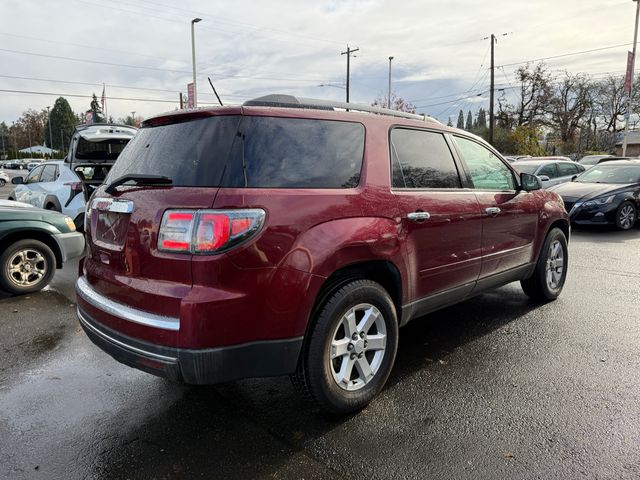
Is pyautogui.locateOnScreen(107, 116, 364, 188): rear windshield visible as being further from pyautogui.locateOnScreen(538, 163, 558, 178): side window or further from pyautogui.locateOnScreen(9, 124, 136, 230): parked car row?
pyautogui.locateOnScreen(538, 163, 558, 178): side window

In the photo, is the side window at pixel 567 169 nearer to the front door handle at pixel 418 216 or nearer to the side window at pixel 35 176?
the front door handle at pixel 418 216

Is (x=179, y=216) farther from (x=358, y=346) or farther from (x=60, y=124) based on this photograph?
(x=60, y=124)

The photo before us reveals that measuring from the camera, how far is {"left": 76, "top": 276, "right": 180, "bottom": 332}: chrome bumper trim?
241cm

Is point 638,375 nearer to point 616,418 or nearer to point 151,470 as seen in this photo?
point 616,418

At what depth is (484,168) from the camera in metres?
4.25

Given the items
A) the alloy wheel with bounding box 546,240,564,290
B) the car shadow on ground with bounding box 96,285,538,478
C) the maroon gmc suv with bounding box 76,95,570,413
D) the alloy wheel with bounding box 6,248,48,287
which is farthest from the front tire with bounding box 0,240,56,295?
the alloy wheel with bounding box 546,240,564,290

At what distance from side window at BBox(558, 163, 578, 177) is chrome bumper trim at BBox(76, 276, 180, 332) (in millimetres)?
15543

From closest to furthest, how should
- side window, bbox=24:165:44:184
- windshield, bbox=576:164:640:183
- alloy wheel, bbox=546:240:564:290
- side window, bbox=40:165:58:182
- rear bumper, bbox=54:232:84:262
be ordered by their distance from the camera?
1. alloy wheel, bbox=546:240:564:290
2. rear bumper, bbox=54:232:84:262
3. side window, bbox=40:165:58:182
4. side window, bbox=24:165:44:184
5. windshield, bbox=576:164:640:183

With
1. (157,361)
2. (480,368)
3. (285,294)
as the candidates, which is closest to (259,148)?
(285,294)

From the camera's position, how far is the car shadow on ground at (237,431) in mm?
2484

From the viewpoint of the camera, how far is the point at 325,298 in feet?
9.04

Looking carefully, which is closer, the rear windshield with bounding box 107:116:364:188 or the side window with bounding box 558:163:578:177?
the rear windshield with bounding box 107:116:364:188

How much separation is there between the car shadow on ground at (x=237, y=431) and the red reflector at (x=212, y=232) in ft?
3.78

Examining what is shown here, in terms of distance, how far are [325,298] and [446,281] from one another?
131cm
